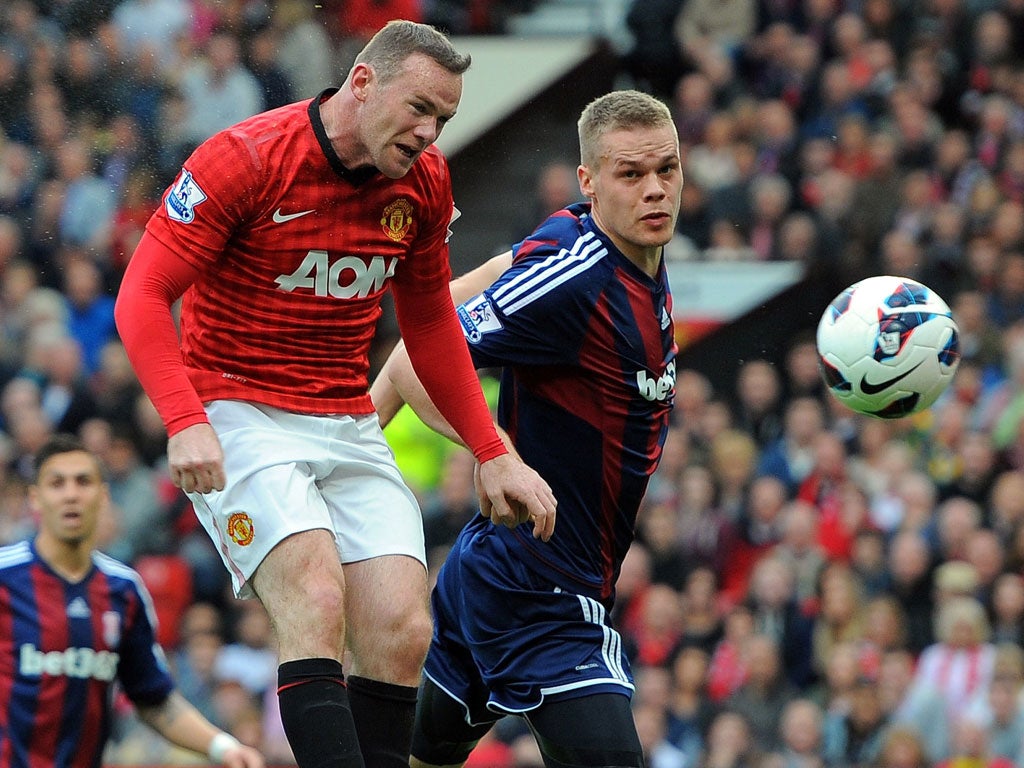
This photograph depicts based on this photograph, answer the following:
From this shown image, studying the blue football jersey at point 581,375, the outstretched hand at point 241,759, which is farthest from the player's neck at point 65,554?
the blue football jersey at point 581,375

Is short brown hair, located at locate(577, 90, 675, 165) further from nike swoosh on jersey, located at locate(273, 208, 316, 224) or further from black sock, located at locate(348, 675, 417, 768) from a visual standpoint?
black sock, located at locate(348, 675, 417, 768)

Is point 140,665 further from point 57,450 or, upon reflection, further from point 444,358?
point 444,358

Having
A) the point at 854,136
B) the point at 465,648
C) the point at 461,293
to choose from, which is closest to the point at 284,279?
the point at 461,293

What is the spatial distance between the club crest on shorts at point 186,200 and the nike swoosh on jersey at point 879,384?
7.91ft

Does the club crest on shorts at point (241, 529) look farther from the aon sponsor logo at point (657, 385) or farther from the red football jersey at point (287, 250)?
the aon sponsor logo at point (657, 385)

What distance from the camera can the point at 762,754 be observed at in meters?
9.71

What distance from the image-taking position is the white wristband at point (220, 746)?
19.0 ft

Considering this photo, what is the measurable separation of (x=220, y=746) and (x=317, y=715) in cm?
152

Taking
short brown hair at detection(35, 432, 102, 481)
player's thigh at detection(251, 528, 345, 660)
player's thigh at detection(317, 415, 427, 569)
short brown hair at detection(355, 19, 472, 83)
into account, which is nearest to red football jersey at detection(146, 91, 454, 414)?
player's thigh at detection(317, 415, 427, 569)

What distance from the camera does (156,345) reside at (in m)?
4.45

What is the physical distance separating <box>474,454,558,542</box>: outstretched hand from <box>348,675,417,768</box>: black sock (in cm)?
56

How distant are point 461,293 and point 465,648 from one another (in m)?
1.15

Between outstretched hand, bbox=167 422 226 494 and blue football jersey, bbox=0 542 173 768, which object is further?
blue football jersey, bbox=0 542 173 768

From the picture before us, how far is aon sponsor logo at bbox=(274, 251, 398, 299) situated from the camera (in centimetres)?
480
